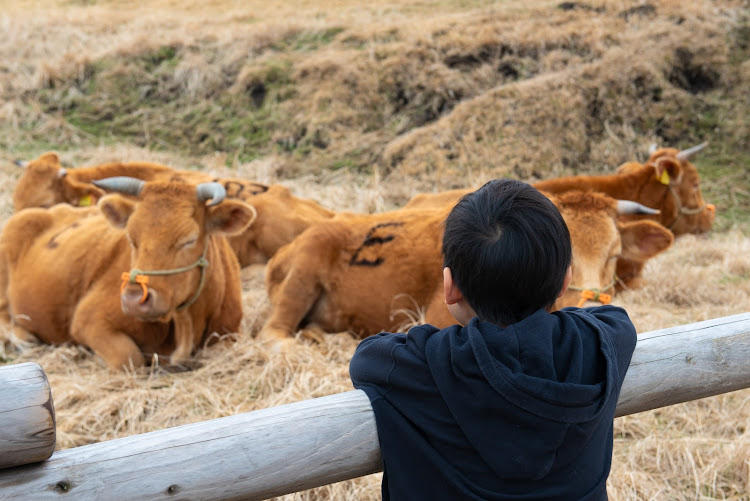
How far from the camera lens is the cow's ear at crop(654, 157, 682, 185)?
8273 mm

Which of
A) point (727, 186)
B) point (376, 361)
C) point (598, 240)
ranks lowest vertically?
point (727, 186)

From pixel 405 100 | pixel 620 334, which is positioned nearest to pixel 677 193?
pixel 405 100

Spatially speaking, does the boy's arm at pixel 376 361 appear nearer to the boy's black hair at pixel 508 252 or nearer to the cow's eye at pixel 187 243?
the boy's black hair at pixel 508 252

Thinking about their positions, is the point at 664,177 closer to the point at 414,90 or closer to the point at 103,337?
the point at 103,337

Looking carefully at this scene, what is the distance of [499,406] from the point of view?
184 cm

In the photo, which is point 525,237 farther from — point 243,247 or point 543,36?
point 543,36

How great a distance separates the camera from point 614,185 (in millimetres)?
8234

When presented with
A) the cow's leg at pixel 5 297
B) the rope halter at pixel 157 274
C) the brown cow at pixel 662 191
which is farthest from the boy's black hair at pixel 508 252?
the cow's leg at pixel 5 297

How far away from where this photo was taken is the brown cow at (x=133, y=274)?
5.24 meters

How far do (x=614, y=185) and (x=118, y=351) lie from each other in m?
5.48

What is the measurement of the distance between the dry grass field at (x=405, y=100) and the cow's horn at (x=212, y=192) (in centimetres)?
147

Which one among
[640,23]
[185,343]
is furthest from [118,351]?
[640,23]

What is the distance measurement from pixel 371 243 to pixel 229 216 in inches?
46.9

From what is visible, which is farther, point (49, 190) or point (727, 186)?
point (727, 186)
